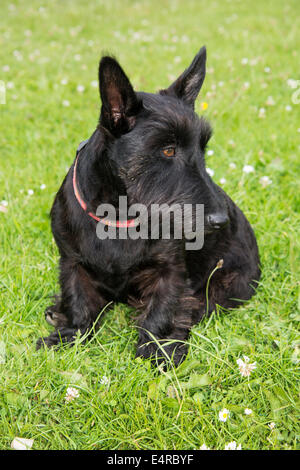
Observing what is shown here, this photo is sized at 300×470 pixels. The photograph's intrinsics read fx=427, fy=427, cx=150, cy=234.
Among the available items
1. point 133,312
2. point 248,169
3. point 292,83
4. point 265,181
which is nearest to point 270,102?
point 292,83

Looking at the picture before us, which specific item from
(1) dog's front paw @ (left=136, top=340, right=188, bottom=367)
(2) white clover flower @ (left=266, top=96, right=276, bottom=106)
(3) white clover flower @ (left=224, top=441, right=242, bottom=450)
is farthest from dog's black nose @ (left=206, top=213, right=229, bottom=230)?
(2) white clover flower @ (left=266, top=96, right=276, bottom=106)

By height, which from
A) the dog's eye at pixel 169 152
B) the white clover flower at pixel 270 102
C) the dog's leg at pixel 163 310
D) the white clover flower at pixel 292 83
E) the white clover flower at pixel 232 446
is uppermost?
the white clover flower at pixel 292 83

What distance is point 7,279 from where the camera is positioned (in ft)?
9.54

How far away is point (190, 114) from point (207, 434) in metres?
1.66

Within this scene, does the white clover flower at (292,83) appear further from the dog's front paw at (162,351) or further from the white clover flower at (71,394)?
the white clover flower at (71,394)

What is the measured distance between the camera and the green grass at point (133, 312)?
2045 millimetres

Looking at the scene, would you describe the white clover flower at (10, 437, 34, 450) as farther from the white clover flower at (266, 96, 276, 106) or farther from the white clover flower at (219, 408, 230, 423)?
the white clover flower at (266, 96, 276, 106)

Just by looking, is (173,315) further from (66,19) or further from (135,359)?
(66,19)

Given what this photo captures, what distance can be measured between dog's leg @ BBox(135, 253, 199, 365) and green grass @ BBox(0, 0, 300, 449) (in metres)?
0.12

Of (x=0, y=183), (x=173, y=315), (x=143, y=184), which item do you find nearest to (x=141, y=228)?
(x=143, y=184)

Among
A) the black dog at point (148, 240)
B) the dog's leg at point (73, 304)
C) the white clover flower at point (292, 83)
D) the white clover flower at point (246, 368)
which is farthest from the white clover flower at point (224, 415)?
the white clover flower at point (292, 83)

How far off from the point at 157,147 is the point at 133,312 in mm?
1174

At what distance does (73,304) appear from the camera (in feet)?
8.73

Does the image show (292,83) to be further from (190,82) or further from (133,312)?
(133,312)
